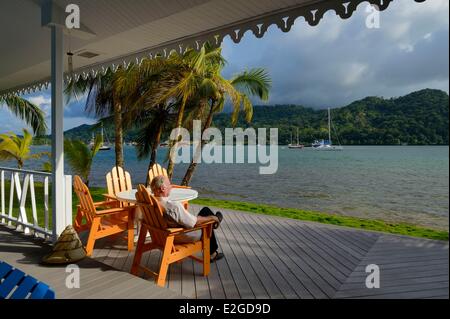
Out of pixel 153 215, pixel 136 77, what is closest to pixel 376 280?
pixel 153 215

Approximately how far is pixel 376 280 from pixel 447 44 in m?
2.53

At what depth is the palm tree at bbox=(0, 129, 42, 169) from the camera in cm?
1130

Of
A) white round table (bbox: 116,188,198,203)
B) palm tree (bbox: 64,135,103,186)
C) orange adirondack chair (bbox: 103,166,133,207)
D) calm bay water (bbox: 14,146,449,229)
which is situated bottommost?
calm bay water (bbox: 14,146,449,229)

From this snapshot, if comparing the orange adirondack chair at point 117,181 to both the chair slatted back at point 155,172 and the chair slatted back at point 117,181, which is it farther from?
the chair slatted back at point 155,172

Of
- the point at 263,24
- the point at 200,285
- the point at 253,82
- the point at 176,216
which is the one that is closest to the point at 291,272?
the point at 200,285

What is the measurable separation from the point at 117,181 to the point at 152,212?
1863mm

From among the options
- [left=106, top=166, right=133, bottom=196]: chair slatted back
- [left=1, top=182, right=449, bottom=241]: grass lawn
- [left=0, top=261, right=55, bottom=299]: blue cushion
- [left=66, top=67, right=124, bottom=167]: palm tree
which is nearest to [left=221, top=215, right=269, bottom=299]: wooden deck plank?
[left=106, top=166, right=133, bottom=196]: chair slatted back

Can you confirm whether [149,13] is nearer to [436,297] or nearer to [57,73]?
[57,73]

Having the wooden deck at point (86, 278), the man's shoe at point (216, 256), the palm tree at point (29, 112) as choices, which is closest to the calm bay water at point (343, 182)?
the wooden deck at point (86, 278)

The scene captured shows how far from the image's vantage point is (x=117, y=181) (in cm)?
466

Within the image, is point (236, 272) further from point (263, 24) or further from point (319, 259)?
point (263, 24)

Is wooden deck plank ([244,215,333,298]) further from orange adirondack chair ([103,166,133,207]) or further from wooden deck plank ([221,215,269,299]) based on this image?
orange adirondack chair ([103,166,133,207])

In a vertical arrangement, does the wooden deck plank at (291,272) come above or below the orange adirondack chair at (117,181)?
below

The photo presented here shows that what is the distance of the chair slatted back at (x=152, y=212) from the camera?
118 inches
